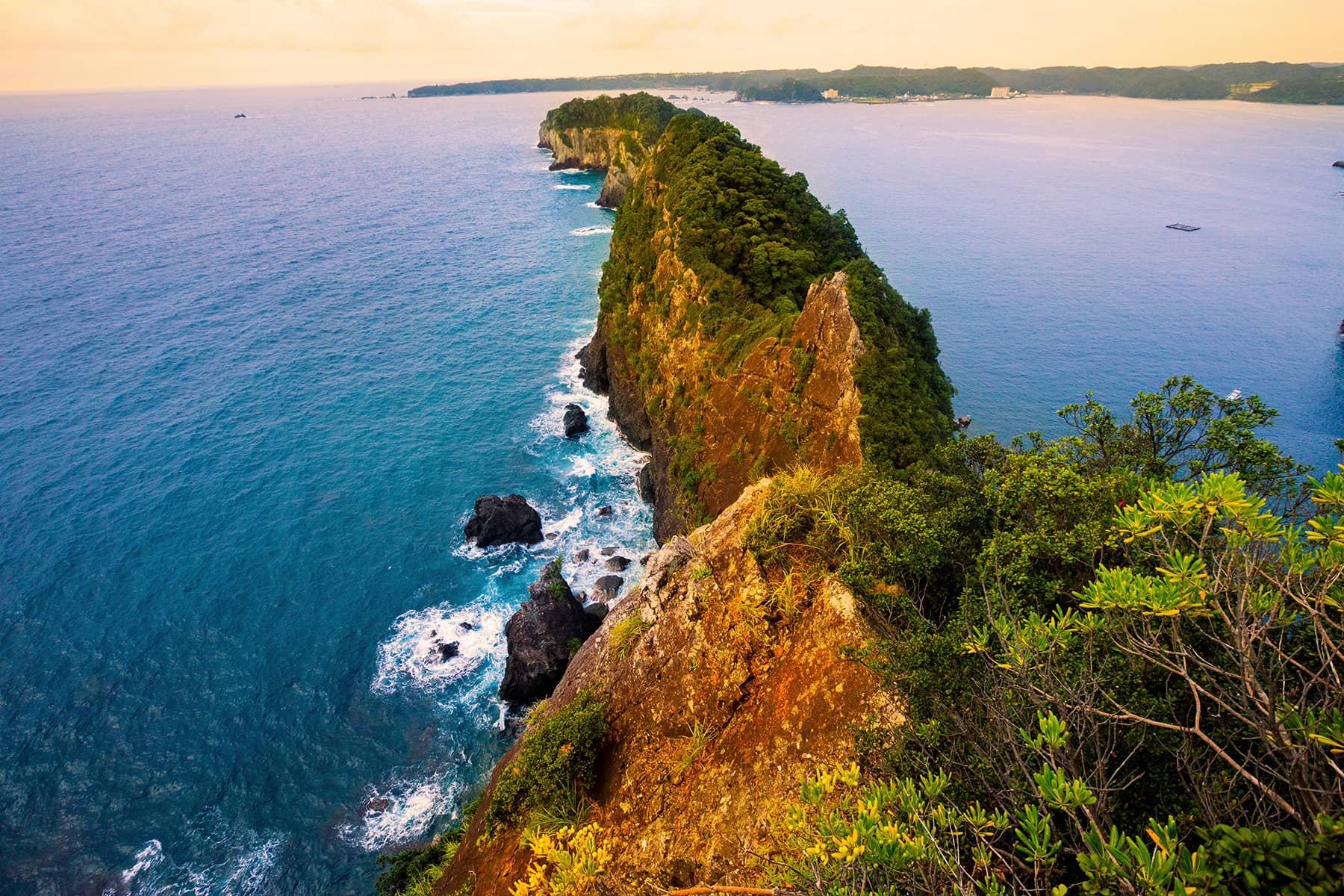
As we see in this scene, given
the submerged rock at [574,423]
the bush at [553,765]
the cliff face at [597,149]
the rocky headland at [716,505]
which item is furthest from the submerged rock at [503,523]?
the cliff face at [597,149]

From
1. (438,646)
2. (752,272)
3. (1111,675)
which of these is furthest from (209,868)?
(752,272)

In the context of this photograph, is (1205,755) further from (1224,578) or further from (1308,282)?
(1308,282)

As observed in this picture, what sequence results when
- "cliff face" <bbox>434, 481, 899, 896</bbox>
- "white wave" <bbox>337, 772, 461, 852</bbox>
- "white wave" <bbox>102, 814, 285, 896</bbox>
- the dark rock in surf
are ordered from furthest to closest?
the dark rock in surf, "white wave" <bbox>337, 772, 461, 852</bbox>, "white wave" <bbox>102, 814, 285, 896</bbox>, "cliff face" <bbox>434, 481, 899, 896</bbox>

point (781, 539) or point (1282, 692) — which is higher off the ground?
point (1282, 692)

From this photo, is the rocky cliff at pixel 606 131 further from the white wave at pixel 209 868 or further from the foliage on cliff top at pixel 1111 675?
the foliage on cliff top at pixel 1111 675

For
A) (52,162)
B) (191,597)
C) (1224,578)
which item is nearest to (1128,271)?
(1224,578)

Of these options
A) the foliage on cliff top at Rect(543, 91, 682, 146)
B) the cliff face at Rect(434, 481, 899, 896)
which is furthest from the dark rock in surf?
the foliage on cliff top at Rect(543, 91, 682, 146)

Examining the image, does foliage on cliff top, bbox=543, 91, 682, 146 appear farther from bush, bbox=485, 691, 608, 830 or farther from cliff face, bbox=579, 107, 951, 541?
bush, bbox=485, 691, 608, 830
